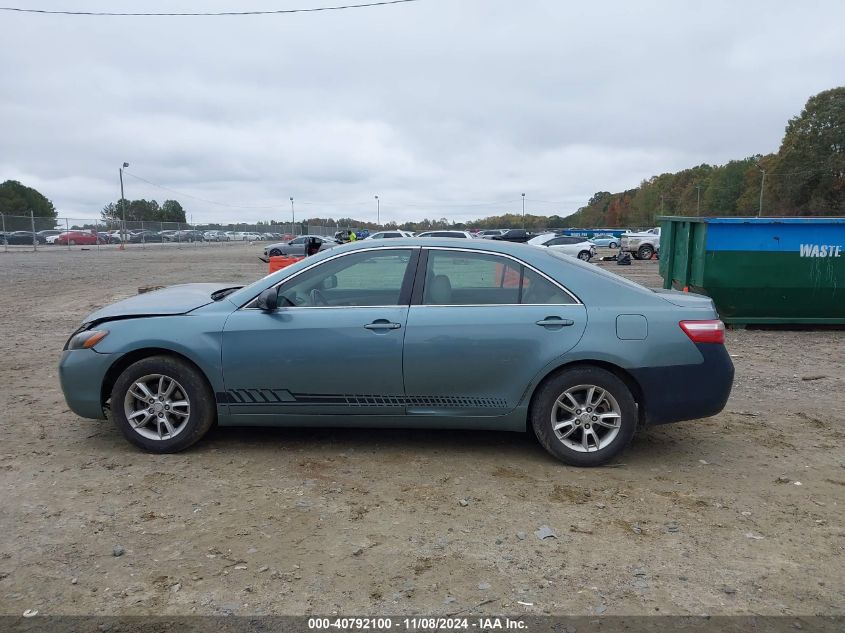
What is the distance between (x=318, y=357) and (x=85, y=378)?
173 cm

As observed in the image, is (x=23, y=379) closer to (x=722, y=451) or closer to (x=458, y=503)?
(x=458, y=503)

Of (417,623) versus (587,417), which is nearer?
(417,623)

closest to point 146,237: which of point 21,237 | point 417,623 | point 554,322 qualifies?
point 21,237

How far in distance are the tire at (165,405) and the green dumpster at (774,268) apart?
809cm

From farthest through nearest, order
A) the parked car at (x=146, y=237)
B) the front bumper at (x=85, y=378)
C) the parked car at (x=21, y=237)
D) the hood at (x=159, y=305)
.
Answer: the parked car at (x=146, y=237) < the parked car at (x=21, y=237) < the hood at (x=159, y=305) < the front bumper at (x=85, y=378)

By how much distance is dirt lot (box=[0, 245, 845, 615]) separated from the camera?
3115mm

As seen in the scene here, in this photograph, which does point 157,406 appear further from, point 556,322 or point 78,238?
point 78,238

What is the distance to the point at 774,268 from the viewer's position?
10.1 m

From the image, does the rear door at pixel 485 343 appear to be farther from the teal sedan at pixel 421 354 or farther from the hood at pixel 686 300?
the hood at pixel 686 300

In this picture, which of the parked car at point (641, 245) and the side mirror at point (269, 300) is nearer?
the side mirror at point (269, 300)

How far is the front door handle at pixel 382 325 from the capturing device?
4660mm

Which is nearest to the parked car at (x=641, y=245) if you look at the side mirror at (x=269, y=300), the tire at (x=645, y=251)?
the tire at (x=645, y=251)

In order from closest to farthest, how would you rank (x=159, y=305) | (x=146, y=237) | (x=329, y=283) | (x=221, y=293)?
1. (x=329, y=283)
2. (x=159, y=305)
3. (x=221, y=293)
4. (x=146, y=237)

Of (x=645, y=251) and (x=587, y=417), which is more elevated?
(x=645, y=251)
